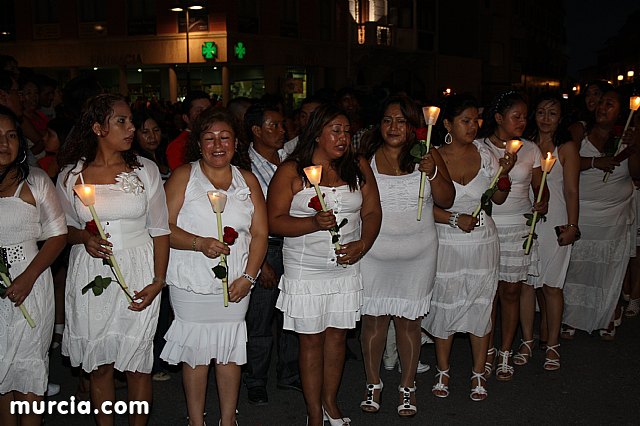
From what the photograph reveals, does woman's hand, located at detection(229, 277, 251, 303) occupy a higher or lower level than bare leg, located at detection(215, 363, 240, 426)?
higher

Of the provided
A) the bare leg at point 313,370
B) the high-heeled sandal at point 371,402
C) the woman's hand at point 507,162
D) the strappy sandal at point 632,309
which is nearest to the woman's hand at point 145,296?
the bare leg at point 313,370

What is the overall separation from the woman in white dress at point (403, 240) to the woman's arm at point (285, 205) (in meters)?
0.74

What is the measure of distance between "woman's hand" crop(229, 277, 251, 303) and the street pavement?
1.22 meters

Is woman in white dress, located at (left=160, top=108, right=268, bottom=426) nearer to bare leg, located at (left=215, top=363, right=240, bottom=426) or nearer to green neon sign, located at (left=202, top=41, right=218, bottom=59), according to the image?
bare leg, located at (left=215, top=363, right=240, bottom=426)

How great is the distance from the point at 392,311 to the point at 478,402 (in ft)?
3.48

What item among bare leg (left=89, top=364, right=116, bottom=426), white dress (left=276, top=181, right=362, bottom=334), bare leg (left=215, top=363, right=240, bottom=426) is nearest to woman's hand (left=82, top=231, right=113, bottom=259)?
bare leg (left=89, top=364, right=116, bottom=426)

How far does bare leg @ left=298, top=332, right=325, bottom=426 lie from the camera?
15.7 feet

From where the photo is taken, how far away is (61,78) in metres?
26.6

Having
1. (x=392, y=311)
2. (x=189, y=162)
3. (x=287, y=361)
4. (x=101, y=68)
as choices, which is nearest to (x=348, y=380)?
(x=287, y=361)

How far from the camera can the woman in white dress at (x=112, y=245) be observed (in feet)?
14.1

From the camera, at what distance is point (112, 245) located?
4203 millimetres

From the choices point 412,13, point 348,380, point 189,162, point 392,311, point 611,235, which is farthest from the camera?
point 412,13

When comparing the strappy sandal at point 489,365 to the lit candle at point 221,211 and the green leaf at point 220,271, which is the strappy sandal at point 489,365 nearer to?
the lit candle at point 221,211

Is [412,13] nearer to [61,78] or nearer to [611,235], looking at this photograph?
[61,78]
